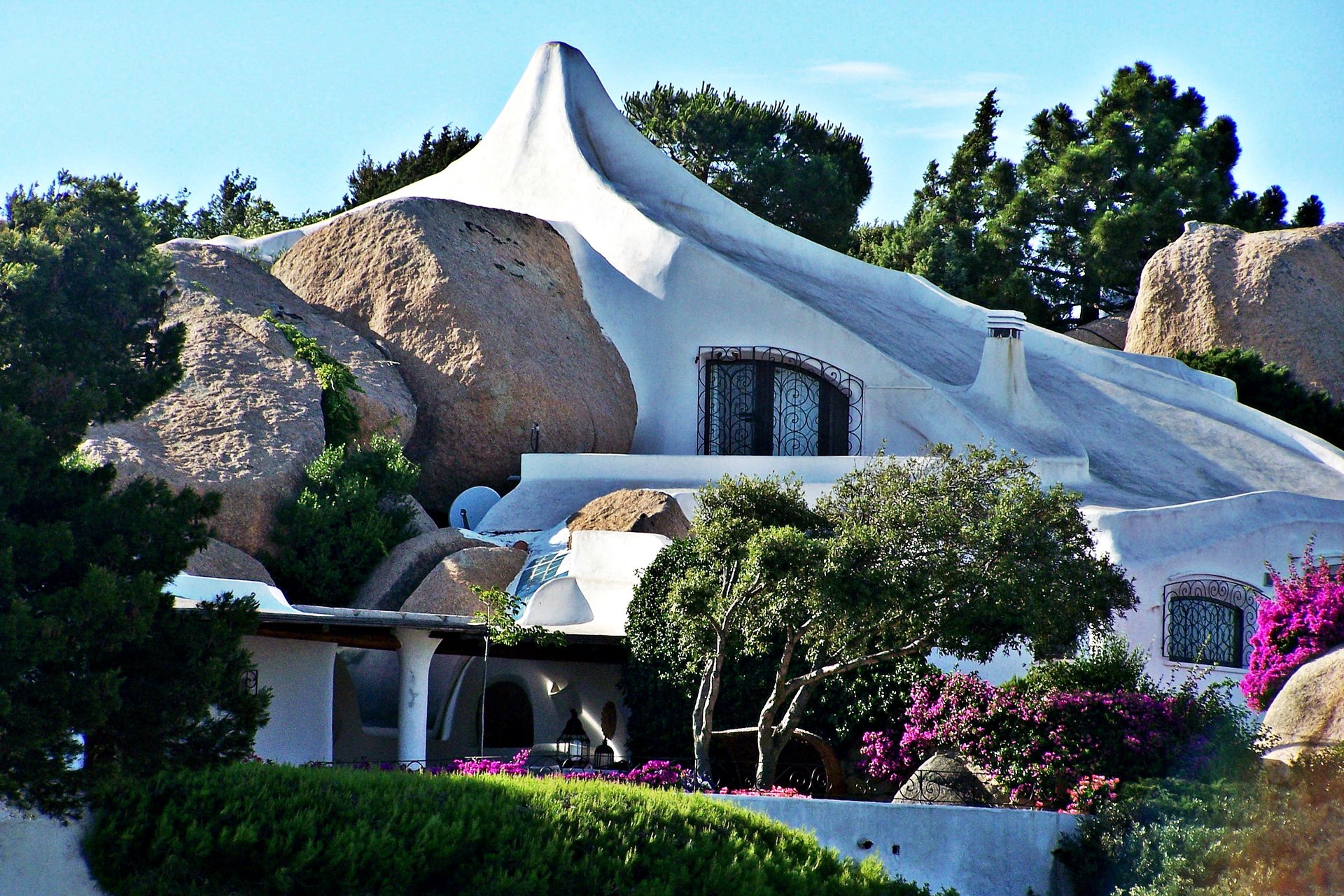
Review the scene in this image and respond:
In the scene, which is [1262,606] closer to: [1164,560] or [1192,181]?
[1164,560]

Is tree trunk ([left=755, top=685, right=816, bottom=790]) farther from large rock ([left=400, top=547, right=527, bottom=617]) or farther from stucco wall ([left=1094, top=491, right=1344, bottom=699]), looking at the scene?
stucco wall ([left=1094, top=491, right=1344, bottom=699])

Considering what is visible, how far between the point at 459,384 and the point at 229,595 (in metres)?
13.8

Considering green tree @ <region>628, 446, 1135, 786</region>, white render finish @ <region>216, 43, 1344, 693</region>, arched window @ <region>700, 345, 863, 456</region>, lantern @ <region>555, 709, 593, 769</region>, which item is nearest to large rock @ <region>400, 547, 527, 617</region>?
white render finish @ <region>216, 43, 1344, 693</region>

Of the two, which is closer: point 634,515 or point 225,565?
point 225,565

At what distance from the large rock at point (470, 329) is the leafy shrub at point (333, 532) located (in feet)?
8.45

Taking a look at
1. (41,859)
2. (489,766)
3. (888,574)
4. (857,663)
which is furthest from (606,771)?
(41,859)

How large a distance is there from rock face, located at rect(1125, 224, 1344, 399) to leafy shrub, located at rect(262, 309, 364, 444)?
19111mm

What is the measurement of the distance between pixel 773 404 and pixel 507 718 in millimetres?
7072

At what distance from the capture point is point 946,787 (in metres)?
13.8

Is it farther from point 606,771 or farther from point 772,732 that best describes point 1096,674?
point 606,771

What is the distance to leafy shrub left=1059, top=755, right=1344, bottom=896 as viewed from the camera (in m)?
10.8

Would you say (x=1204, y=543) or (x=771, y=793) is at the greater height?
(x=1204, y=543)

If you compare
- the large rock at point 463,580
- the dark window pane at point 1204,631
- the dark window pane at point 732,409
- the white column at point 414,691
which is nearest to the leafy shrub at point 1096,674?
the dark window pane at point 1204,631

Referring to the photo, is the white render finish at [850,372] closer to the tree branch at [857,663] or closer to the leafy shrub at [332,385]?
the leafy shrub at [332,385]
